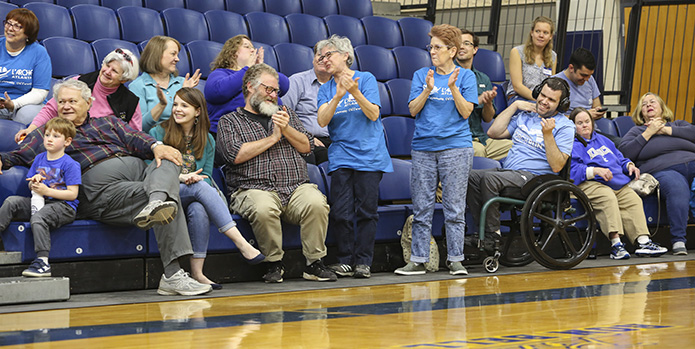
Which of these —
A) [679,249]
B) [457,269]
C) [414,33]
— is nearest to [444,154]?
[457,269]

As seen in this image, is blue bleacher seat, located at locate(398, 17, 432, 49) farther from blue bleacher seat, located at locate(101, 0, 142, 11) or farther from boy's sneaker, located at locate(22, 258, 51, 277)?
boy's sneaker, located at locate(22, 258, 51, 277)

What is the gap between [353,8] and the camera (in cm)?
618

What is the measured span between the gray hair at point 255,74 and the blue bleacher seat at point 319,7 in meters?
2.38

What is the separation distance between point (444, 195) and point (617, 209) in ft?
3.76

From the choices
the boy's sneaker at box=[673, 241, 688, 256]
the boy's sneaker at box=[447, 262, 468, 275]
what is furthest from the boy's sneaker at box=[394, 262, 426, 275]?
the boy's sneaker at box=[673, 241, 688, 256]

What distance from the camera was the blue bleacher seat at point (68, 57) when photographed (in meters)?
4.38

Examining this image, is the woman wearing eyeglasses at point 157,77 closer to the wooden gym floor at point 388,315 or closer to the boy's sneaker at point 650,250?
the wooden gym floor at point 388,315

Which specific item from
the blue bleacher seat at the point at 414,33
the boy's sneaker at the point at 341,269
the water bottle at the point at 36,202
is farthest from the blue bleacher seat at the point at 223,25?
the water bottle at the point at 36,202

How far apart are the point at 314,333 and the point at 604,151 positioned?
9.29 feet

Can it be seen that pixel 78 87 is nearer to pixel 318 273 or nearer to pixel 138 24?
pixel 318 273

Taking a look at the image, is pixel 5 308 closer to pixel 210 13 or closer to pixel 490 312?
pixel 490 312

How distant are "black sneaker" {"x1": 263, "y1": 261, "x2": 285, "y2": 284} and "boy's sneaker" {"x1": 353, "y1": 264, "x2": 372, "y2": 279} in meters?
0.33

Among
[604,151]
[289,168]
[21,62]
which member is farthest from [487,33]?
[21,62]

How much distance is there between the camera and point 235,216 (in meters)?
3.62
